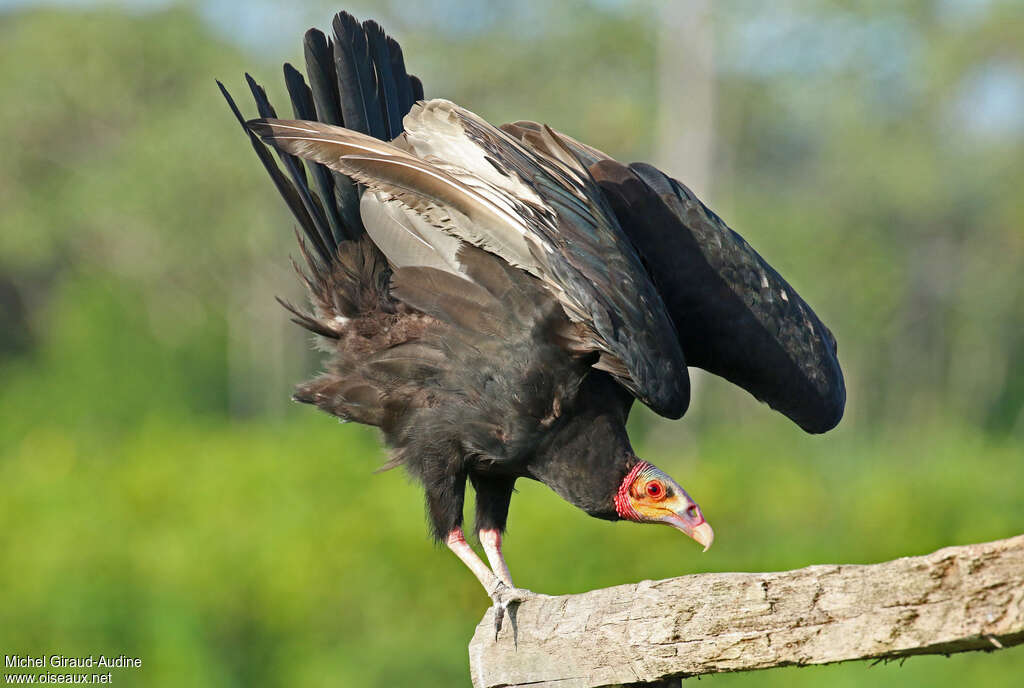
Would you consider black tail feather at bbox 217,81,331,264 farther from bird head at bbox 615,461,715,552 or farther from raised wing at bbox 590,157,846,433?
bird head at bbox 615,461,715,552

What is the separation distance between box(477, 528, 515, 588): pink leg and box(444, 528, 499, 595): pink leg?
29 millimetres

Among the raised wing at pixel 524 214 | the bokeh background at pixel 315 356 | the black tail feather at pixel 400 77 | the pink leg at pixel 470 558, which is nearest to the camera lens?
the raised wing at pixel 524 214

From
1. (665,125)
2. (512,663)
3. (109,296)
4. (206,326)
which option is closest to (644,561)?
(512,663)

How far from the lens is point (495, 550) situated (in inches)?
149

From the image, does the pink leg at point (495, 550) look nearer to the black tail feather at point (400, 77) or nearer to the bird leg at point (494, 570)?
the bird leg at point (494, 570)

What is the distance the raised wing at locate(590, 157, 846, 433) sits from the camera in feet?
12.5

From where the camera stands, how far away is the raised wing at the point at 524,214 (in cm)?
307

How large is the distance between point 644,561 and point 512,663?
756 cm

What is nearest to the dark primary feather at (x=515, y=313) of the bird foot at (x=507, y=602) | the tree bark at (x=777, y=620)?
the bird foot at (x=507, y=602)

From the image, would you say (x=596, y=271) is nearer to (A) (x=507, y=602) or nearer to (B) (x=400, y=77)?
(A) (x=507, y=602)

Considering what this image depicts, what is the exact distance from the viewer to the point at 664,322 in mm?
3230

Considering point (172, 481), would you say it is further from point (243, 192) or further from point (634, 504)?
point (243, 192)

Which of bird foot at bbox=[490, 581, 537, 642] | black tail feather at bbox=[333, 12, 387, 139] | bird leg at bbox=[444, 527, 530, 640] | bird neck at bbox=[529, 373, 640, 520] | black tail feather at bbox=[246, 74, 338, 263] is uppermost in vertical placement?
black tail feather at bbox=[333, 12, 387, 139]

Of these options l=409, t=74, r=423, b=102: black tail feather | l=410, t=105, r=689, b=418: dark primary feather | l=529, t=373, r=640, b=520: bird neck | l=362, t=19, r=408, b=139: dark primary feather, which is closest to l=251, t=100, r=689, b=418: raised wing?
l=410, t=105, r=689, b=418: dark primary feather
